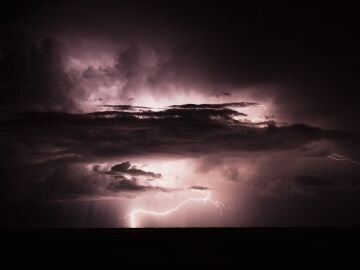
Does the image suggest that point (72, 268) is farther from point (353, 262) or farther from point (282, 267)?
point (353, 262)

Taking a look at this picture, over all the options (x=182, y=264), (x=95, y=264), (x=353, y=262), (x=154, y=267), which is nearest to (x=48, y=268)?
(x=95, y=264)

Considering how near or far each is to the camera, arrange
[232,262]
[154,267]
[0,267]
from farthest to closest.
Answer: [232,262], [154,267], [0,267]

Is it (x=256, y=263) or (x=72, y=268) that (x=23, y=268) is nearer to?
(x=72, y=268)

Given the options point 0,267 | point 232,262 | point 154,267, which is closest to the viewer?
point 0,267

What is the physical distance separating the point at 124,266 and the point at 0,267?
12.8m

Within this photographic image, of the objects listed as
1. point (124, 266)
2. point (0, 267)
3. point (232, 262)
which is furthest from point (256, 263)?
point (0, 267)

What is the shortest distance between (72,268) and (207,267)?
14.1 m

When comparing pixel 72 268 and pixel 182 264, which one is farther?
pixel 182 264

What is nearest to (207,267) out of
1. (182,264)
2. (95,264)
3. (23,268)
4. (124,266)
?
(182,264)

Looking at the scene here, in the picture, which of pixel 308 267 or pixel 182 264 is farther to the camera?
pixel 182 264

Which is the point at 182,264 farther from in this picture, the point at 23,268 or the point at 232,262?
the point at 23,268

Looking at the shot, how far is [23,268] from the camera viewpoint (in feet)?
160

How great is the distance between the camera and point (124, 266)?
52.8m

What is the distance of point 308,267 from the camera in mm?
49281
